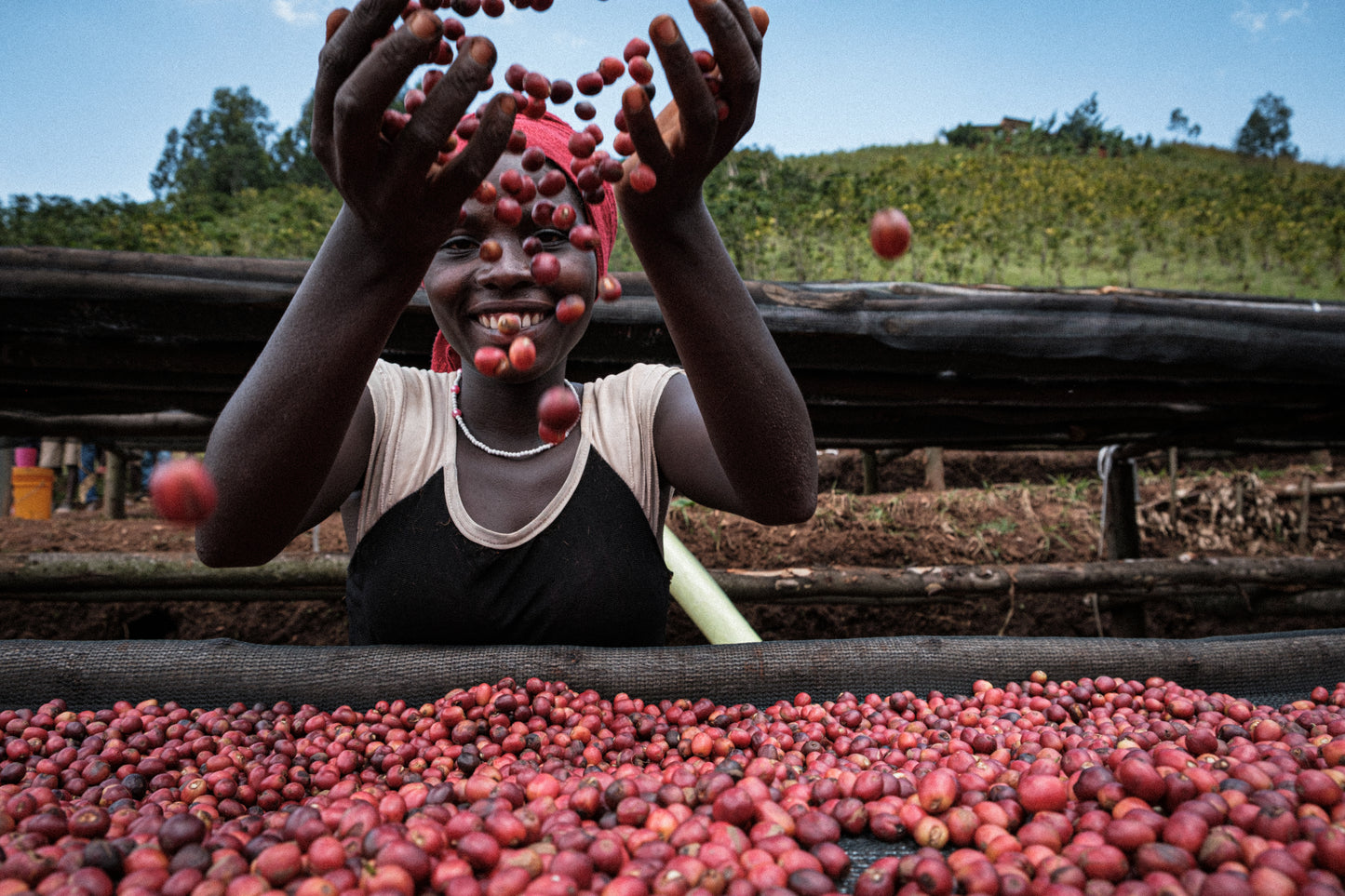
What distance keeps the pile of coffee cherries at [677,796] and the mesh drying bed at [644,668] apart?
6 cm

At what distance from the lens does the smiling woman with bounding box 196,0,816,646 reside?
3.11ft

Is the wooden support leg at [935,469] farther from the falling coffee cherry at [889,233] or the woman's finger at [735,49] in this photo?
the woman's finger at [735,49]

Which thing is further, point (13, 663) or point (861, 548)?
point (861, 548)

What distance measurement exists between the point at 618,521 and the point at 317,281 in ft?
3.27

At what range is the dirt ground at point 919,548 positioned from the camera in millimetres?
5957

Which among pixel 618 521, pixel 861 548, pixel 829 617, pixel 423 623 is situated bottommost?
pixel 829 617

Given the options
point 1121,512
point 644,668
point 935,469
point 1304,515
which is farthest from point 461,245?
point 935,469

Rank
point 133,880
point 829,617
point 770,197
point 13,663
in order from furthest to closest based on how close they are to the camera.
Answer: point 770,197
point 829,617
point 13,663
point 133,880

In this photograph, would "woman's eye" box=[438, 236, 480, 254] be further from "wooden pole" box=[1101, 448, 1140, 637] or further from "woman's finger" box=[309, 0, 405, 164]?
"wooden pole" box=[1101, 448, 1140, 637]

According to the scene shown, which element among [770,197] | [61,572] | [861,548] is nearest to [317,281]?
[61,572]

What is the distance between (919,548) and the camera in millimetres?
6430

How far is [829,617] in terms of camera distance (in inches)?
223

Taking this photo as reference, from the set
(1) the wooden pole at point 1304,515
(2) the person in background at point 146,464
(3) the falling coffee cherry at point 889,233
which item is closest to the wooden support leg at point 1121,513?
(1) the wooden pole at point 1304,515

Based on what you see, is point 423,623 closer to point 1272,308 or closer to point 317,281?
point 317,281
